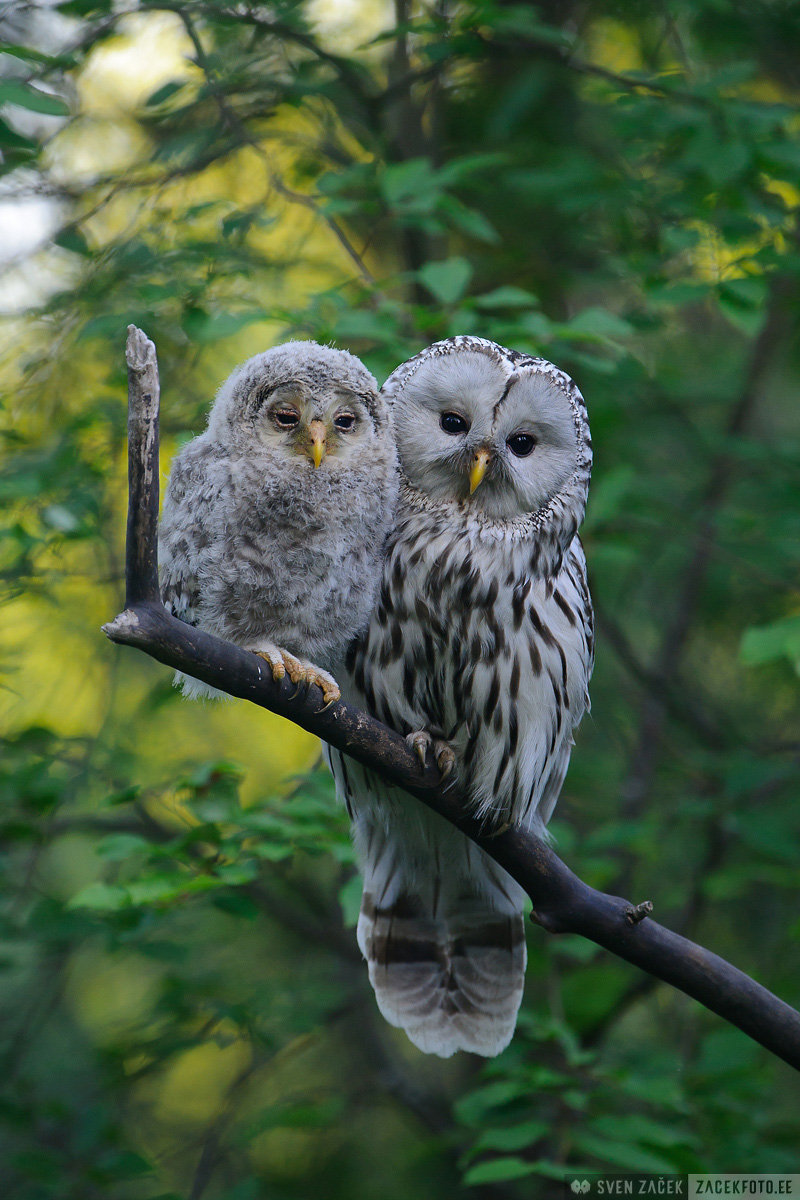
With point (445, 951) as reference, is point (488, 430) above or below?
above

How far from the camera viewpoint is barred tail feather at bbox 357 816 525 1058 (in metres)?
2.87

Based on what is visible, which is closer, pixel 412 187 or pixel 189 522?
pixel 189 522

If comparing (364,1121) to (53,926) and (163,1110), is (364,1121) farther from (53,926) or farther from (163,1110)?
(53,926)

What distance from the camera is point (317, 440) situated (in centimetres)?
203

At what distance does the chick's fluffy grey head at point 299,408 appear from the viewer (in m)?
2.08

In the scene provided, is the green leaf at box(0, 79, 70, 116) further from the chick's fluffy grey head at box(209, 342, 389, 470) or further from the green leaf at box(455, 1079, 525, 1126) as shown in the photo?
the green leaf at box(455, 1079, 525, 1126)

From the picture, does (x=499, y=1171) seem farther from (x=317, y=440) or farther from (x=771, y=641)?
(x=317, y=440)

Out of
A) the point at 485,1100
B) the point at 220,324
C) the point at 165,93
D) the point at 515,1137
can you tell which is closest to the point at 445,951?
the point at 485,1100

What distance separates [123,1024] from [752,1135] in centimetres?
227

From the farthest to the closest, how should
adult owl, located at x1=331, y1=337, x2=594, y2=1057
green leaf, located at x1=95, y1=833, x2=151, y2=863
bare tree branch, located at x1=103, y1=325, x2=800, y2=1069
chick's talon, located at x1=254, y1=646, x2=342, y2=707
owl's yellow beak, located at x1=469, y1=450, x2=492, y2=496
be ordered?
green leaf, located at x1=95, y1=833, x2=151, y2=863
adult owl, located at x1=331, y1=337, x2=594, y2=1057
owl's yellow beak, located at x1=469, y1=450, x2=492, y2=496
chick's talon, located at x1=254, y1=646, x2=342, y2=707
bare tree branch, located at x1=103, y1=325, x2=800, y2=1069

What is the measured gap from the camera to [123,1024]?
411 cm

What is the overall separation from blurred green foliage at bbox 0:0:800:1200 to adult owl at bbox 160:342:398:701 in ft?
1.72

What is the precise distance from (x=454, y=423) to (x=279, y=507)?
0.45 m

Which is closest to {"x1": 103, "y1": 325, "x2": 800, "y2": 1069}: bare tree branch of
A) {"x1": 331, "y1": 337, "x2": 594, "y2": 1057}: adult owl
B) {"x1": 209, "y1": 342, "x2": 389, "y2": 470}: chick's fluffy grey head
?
{"x1": 331, "y1": 337, "x2": 594, "y2": 1057}: adult owl
